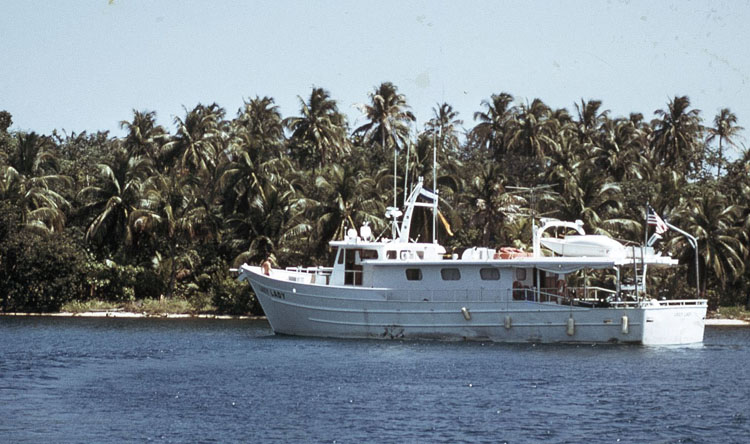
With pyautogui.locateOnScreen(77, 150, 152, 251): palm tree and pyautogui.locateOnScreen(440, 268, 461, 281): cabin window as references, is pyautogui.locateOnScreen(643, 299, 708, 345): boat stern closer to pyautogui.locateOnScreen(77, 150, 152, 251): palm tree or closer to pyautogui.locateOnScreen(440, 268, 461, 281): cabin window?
pyautogui.locateOnScreen(440, 268, 461, 281): cabin window

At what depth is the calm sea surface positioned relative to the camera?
990 inches

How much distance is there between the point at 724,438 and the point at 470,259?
784 inches

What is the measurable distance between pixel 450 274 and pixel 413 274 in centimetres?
158

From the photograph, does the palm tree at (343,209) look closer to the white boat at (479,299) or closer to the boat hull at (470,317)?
the white boat at (479,299)

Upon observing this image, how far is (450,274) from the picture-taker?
43.9 m

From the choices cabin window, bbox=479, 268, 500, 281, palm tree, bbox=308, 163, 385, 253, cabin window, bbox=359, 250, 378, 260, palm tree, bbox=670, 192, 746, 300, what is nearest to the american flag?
Answer: cabin window, bbox=479, 268, 500, 281

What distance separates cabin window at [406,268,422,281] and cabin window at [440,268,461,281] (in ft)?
3.14

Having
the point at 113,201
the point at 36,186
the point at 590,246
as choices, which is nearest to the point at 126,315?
the point at 113,201

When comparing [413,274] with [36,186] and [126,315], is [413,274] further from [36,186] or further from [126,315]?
[36,186]

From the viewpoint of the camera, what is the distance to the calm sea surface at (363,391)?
2514 cm

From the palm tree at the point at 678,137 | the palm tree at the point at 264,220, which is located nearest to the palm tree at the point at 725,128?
the palm tree at the point at 678,137

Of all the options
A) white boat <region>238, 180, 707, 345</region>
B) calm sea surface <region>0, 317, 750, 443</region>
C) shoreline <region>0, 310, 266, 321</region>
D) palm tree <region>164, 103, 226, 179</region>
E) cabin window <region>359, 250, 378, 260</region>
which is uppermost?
palm tree <region>164, 103, 226, 179</region>

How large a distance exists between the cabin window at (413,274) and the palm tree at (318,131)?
33.2m

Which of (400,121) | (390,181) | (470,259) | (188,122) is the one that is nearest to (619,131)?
(400,121)
